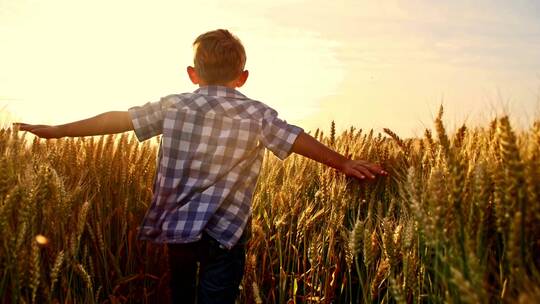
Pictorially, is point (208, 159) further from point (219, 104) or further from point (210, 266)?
point (210, 266)

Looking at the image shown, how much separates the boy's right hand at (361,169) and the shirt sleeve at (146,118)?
77cm

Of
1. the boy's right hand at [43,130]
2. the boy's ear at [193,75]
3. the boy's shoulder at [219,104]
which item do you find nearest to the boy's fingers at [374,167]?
the boy's shoulder at [219,104]

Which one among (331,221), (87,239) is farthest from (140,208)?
(331,221)

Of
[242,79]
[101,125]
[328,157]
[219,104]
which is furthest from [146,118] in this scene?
[328,157]

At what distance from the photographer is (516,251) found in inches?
46.7

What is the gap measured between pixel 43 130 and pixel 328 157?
1.24 m

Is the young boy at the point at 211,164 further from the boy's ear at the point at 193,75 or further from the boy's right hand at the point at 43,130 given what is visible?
the boy's right hand at the point at 43,130

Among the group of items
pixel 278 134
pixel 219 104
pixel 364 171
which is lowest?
Result: pixel 364 171

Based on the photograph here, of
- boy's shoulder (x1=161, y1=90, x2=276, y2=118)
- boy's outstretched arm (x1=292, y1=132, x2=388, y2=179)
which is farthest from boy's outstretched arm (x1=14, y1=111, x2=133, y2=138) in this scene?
boy's outstretched arm (x1=292, y1=132, x2=388, y2=179)

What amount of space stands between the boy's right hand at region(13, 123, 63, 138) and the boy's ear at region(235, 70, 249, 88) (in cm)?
78

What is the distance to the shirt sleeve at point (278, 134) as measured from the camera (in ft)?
7.27

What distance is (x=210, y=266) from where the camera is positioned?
7.21ft

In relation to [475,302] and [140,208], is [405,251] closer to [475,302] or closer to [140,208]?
[475,302]

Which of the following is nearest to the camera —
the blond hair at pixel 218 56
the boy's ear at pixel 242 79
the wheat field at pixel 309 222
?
the wheat field at pixel 309 222
